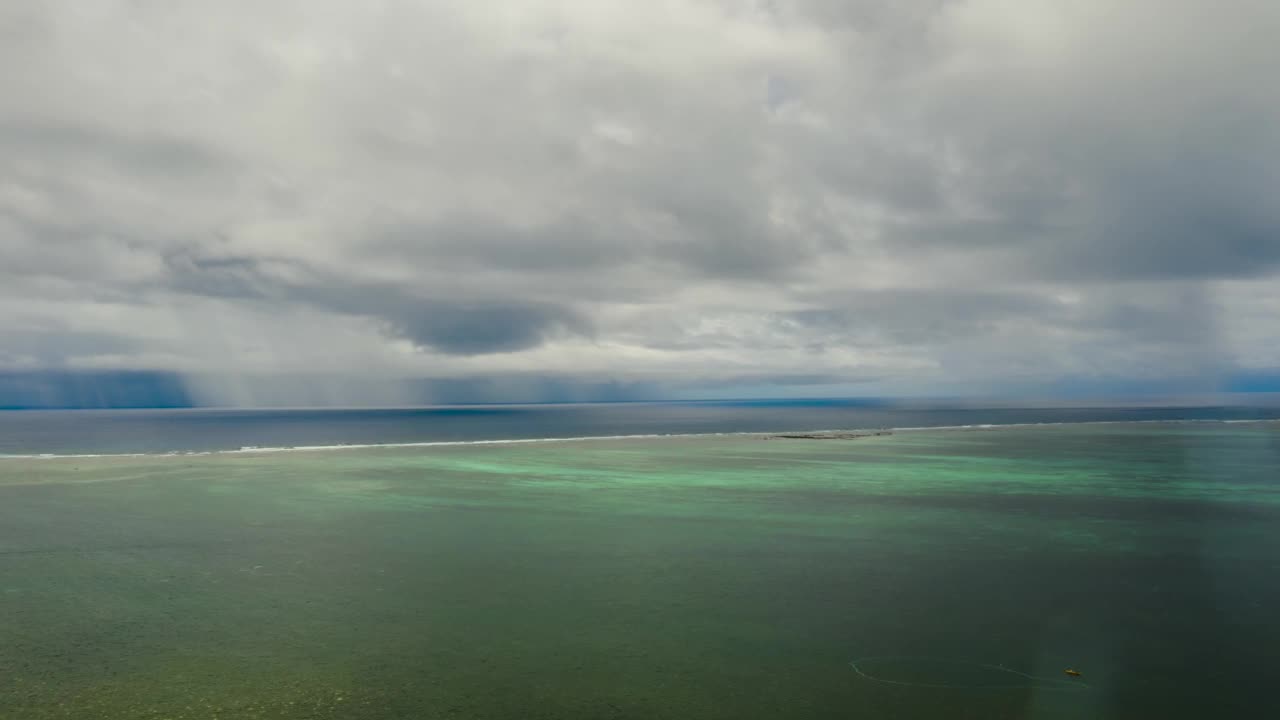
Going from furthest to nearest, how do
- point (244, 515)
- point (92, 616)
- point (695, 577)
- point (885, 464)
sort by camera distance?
point (885, 464)
point (244, 515)
point (695, 577)
point (92, 616)

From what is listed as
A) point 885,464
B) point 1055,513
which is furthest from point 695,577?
point 885,464

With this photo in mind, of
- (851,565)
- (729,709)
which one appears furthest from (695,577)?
(729,709)

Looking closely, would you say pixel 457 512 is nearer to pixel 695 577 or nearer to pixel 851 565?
pixel 695 577

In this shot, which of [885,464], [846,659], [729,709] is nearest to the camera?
[729,709]

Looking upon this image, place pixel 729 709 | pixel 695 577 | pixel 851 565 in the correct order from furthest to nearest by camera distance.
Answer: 1. pixel 851 565
2. pixel 695 577
3. pixel 729 709

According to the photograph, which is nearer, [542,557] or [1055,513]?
[542,557]

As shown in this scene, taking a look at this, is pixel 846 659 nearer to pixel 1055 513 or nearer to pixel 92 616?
pixel 92 616
